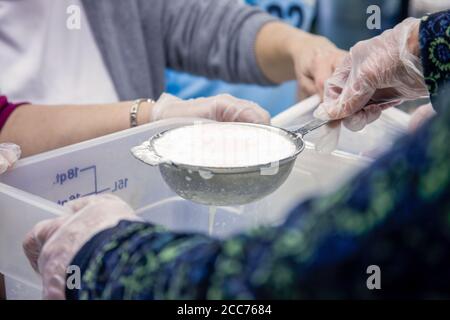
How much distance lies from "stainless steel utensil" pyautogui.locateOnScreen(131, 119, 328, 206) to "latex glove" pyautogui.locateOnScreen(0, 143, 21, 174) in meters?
0.16

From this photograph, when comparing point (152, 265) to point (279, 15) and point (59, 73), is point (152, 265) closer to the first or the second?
point (59, 73)

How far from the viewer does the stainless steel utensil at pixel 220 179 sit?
0.72 meters

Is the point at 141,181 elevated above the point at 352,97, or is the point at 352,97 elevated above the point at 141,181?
the point at 352,97

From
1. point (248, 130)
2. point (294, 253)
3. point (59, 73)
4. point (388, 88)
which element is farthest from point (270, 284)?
point (59, 73)

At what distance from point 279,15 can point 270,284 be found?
1591 mm

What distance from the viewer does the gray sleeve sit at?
4.55 ft

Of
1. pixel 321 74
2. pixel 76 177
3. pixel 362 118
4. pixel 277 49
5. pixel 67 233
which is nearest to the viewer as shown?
pixel 67 233

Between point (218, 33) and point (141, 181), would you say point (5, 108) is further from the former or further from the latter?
point (218, 33)

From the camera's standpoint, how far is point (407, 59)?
815mm

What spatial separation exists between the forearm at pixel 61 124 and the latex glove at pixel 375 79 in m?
0.31

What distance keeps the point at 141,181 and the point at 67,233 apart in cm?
33

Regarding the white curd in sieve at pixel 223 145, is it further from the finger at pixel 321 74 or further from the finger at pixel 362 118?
the finger at pixel 321 74

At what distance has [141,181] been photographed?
0.91 metres

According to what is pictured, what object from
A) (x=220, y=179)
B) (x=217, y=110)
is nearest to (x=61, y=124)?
(x=217, y=110)
